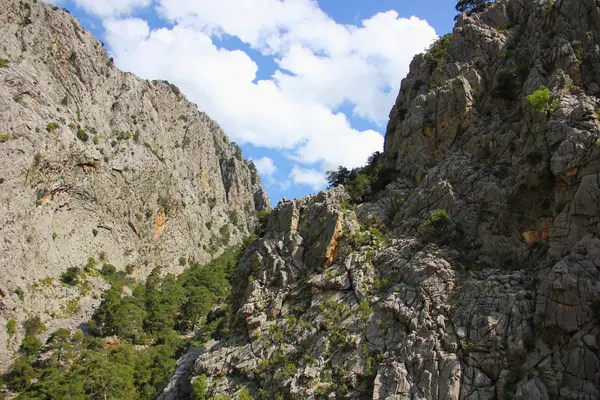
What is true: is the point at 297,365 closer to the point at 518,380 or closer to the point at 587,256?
the point at 518,380

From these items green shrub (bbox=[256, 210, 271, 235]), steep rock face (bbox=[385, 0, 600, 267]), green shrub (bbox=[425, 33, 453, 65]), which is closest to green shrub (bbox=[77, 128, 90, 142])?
green shrub (bbox=[256, 210, 271, 235])

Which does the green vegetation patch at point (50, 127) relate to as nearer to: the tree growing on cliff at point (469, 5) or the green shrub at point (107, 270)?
the green shrub at point (107, 270)

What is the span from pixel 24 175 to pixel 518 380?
77833 mm

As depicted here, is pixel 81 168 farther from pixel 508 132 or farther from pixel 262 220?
pixel 508 132

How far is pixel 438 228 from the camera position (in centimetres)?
3319

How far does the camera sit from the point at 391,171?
152 ft

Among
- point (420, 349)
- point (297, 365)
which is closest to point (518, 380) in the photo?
point (420, 349)

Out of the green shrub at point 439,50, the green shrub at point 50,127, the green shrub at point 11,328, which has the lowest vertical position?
the green shrub at point 11,328

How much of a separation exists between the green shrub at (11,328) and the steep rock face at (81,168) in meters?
0.61

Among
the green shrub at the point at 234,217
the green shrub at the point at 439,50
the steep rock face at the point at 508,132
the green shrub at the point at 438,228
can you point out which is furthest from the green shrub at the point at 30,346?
the green shrub at the point at 234,217

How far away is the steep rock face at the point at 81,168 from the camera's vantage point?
73812mm

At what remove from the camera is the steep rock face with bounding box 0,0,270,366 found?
2906 inches

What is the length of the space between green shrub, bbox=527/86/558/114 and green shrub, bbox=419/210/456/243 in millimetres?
9491

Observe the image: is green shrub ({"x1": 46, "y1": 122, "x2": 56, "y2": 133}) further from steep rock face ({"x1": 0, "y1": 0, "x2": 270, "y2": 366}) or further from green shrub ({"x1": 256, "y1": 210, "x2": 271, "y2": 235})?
green shrub ({"x1": 256, "y1": 210, "x2": 271, "y2": 235})
